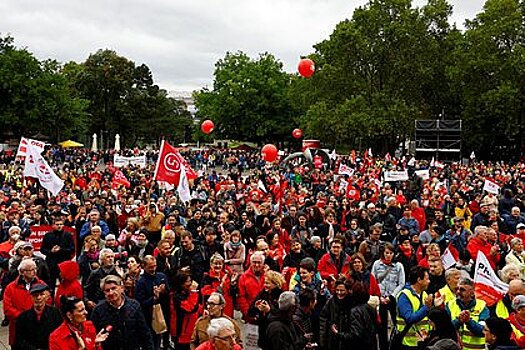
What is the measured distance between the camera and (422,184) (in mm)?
20000

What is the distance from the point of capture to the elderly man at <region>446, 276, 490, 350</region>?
18.0ft

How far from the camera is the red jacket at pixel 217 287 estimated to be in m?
6.84

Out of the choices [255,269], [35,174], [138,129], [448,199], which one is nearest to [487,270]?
[255,269]

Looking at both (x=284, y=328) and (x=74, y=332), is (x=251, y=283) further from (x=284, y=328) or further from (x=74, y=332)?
A: (x=74, y=332)

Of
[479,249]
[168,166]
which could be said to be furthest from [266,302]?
[168,166]

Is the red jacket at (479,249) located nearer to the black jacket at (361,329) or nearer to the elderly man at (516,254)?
the elderly man at (516,254)

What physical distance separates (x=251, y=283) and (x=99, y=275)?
1.74 m

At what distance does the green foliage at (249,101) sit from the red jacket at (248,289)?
5572 cm

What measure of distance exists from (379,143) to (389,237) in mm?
39321

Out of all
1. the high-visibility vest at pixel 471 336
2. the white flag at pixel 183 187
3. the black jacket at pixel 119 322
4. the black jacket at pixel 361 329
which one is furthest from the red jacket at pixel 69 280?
the white flag at pixel 183 187

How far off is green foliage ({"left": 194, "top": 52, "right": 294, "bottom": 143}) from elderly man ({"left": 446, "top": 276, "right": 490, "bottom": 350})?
2240 inches

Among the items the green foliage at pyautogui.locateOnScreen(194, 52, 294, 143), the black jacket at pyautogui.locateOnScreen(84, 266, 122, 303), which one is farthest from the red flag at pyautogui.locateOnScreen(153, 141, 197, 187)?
the green foliage at pyautogui.locateOnScreen(194, 52, 294, 143)

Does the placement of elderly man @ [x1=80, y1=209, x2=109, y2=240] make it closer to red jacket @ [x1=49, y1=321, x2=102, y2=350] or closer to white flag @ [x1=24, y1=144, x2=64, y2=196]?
white flag @ [x1=24, y1=144, x2=64, y2=196]

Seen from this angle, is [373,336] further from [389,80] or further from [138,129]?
[138,129]
